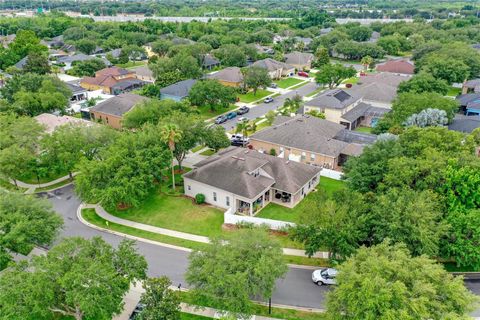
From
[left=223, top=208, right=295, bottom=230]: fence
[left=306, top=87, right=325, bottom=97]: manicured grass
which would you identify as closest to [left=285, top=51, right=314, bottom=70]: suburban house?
[left=306, top=87, right=325, bottom=97]: manicured grass

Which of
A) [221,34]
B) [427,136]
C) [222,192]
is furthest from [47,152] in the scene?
[221,34]

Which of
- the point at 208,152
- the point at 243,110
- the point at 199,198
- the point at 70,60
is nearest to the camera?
the point at 199,198

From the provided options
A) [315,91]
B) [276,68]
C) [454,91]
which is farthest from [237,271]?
[454,91]

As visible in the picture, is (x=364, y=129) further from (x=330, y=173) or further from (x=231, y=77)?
(x=231, y=77)

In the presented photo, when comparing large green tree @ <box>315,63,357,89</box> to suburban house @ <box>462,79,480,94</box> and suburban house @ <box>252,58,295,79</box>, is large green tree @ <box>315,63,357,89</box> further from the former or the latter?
suburban house @ <box>462,79,480,94</box>

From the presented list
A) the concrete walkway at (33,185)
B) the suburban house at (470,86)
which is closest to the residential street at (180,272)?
the concrete walkway at (33,185)

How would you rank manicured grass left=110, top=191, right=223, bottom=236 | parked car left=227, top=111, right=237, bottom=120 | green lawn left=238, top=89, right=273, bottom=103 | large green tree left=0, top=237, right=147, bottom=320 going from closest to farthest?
large green tree left=0, top=237, right=147, bottom=320, manicured grass left=110, top=191, right=223, bottom=236, parked car left=227, top=111, right=237, bottom=120, green lawn left=238, top=89, right=273, bottom=103

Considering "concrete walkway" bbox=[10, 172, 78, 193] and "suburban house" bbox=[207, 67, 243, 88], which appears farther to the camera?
"suburban house" bbox=[207, 67, 243, 88]
